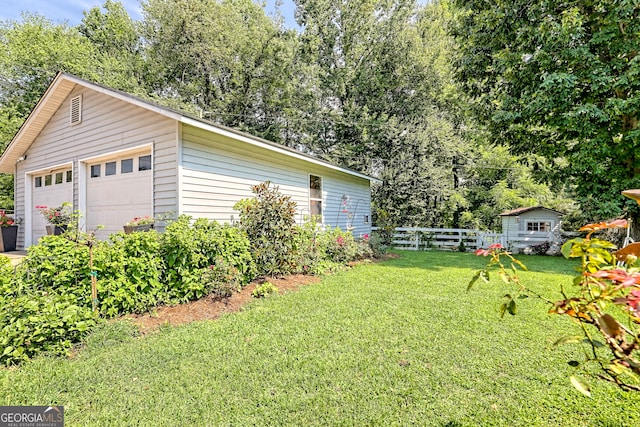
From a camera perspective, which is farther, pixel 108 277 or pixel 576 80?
pixel 576 80

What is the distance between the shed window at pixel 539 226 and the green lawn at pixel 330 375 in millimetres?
8317

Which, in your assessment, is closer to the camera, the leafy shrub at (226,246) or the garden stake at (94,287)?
the garden stake at (94,287)

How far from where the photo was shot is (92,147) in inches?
264

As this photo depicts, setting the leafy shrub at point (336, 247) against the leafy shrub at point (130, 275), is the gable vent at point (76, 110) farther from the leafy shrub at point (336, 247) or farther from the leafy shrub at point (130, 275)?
the leafy shrub at point (336, 247)

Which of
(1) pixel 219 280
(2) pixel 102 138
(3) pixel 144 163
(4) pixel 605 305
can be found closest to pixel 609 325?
(4) pixel 605 305

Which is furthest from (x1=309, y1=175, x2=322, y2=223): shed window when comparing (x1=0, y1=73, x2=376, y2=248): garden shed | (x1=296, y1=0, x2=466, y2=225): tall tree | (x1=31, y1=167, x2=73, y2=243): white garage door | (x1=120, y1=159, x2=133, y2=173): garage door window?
(x1=31, y1=167, x2=73, y2=243): white garage door

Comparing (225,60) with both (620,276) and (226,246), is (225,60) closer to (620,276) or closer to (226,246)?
(226,246)

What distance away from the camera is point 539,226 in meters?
10.6

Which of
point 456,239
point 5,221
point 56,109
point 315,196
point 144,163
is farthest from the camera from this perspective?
point 456,239

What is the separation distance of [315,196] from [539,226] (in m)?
8.28

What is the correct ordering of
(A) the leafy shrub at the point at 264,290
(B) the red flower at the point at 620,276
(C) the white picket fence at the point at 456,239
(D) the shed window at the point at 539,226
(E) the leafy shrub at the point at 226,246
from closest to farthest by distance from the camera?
(B) the red flower at the point at 620,276 < (E) the leafy shrub at the point at 226,246 < (A) the leafy shrub at the point at 264,290 < (D) the shed window at the point at 539,226 < (C) the white picket fence at the point at 456,239

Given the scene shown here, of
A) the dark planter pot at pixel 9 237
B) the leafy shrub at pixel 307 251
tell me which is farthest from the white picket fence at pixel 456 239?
the dark planter pot at pixel 9 237

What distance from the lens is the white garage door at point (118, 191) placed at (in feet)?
19.1

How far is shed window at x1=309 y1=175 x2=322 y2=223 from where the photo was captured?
924cm
